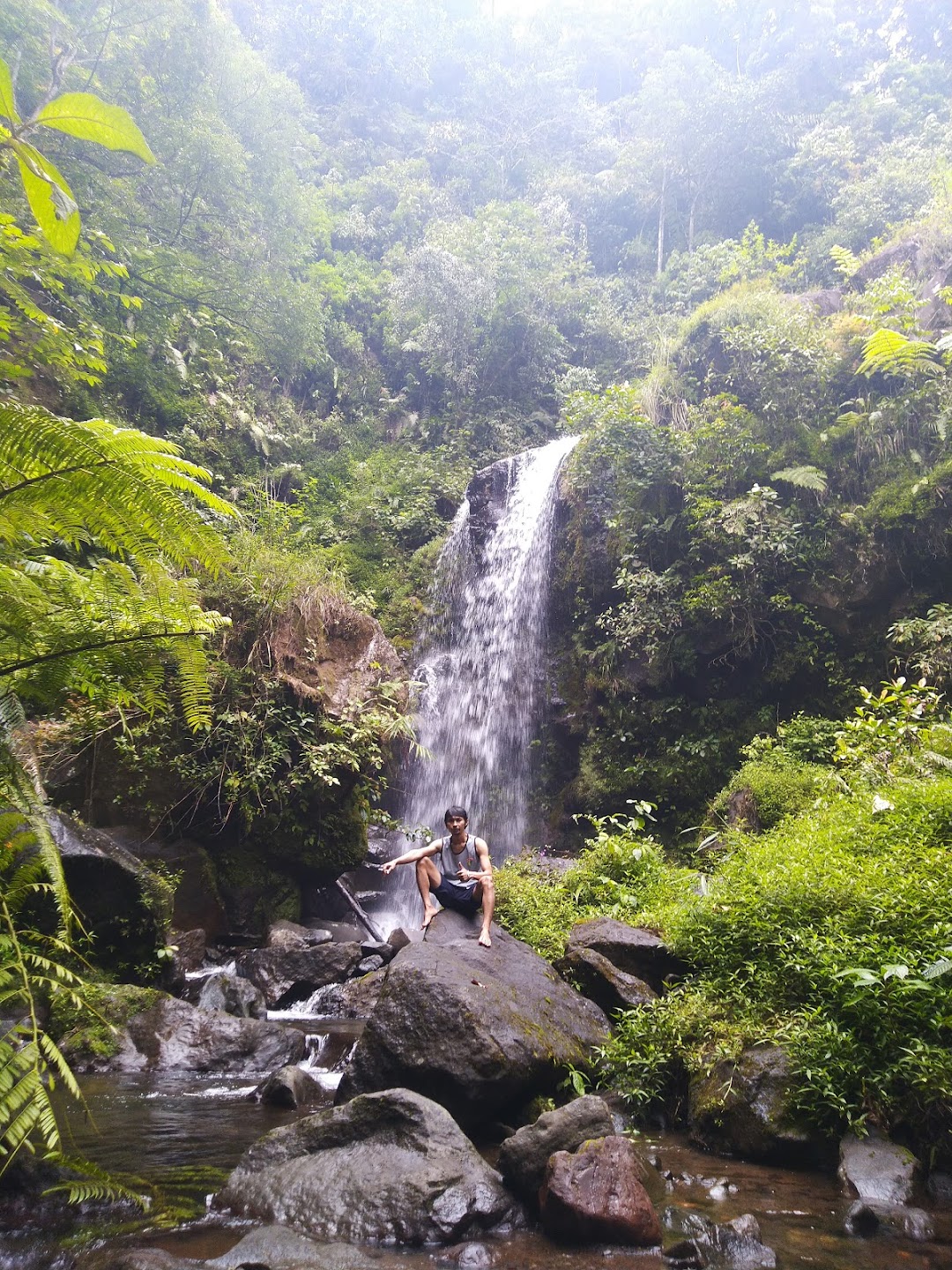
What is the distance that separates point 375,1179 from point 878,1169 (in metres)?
2.27

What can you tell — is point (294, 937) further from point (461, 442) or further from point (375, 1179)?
point (461, 442)

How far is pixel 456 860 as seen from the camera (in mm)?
6008

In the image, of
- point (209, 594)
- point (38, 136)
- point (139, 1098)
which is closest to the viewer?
point (139, 1098)

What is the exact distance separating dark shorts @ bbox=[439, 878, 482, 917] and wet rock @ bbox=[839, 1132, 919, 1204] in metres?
3.15

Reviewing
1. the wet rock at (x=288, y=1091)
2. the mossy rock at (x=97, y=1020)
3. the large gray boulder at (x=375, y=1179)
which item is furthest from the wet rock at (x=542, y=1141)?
the mossy rock at (x=97, y=1020)

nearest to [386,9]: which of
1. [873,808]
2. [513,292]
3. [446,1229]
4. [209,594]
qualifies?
[513,292]

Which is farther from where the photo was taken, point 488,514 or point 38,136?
A: point 488,514

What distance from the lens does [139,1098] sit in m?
4.76

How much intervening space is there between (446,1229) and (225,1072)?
3.25 meters

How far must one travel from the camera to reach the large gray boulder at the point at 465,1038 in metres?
4.12

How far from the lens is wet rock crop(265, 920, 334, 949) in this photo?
27.1 ft

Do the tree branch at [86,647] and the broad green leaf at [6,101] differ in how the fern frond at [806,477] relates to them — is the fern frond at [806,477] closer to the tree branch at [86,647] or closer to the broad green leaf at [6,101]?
the tree branch at [86,647]

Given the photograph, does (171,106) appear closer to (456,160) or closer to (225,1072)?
(456,160)

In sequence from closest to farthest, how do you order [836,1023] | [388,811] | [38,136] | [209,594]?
[836,1023] < [209,594] < [38,136] < [388,811]
